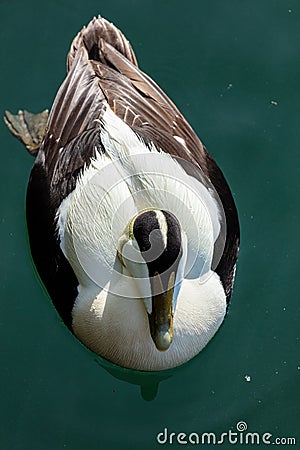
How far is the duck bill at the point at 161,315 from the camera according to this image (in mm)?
3605

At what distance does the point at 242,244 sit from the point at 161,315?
123cm

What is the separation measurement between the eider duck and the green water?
1.04 feet

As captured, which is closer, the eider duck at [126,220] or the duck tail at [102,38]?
the eider duck at [126,220]

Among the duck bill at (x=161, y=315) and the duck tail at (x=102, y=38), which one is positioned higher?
the duck tail at (x=102, y=38)

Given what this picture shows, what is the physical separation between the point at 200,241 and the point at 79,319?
2.28 ft

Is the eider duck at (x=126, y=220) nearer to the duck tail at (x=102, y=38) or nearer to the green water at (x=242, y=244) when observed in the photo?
the duck tail at (x=102, y=38)

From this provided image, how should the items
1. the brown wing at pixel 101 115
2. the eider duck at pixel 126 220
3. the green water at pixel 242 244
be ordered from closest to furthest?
the eider duck at pixel 126 220 < the brown wing at pixel 101 115 < the green water at pixel 242 244

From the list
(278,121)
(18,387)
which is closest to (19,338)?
(18,387)

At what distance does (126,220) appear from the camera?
390cm

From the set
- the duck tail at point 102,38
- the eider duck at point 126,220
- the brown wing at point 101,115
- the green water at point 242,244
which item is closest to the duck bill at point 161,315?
the eider duck at point 126,220

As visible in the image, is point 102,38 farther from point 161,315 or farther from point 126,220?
point 161,315

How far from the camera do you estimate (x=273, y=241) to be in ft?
15.9

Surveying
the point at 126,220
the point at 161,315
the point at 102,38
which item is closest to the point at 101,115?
the point at 126,220

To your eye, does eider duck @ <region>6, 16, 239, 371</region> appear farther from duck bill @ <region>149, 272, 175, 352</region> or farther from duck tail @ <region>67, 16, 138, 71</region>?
duck tail @ <region>67, 16, 138, 71</region>
